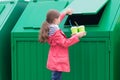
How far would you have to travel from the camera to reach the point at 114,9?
4059mm

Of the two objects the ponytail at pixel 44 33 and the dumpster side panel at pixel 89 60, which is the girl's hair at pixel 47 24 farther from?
the dumpster side panel at pixel 89 60

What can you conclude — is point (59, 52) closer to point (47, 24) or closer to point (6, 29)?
point (47, 24)

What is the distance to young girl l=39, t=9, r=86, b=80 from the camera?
3.62 metres

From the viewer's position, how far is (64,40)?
3600 millimetres

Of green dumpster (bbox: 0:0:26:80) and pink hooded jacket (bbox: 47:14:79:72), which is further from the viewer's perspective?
green dumpster (bbox: 0:0:26:80)

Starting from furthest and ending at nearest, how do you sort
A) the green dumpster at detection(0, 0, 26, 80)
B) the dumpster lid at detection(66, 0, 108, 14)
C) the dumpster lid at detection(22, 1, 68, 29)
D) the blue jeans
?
the green dumpster at detection(0, 0, 26, 80) < the dumpster lid at detection(22, 1, 68, 29) < the dumpster lid at detection(66, 0, 108, 14) < the blue jeans

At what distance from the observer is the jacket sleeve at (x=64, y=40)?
3.57m

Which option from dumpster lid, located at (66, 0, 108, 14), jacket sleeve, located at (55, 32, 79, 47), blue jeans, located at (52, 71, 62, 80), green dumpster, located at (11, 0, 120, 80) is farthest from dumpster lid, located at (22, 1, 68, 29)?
blue jeans, located at (52, 71, 62, 80)

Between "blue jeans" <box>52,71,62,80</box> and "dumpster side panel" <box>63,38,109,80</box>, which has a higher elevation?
"dumpster side panel" <box>63,38,109,80</box>

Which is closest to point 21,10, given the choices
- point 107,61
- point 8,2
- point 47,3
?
point 8,2

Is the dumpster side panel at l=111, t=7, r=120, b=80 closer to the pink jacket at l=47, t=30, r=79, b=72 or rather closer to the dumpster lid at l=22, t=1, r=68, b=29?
the pink jacket at l=47, t=30, r=79, b=72

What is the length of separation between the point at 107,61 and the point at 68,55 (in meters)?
0.49

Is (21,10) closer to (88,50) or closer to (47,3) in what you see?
(47,3)

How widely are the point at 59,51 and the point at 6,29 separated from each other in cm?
116
